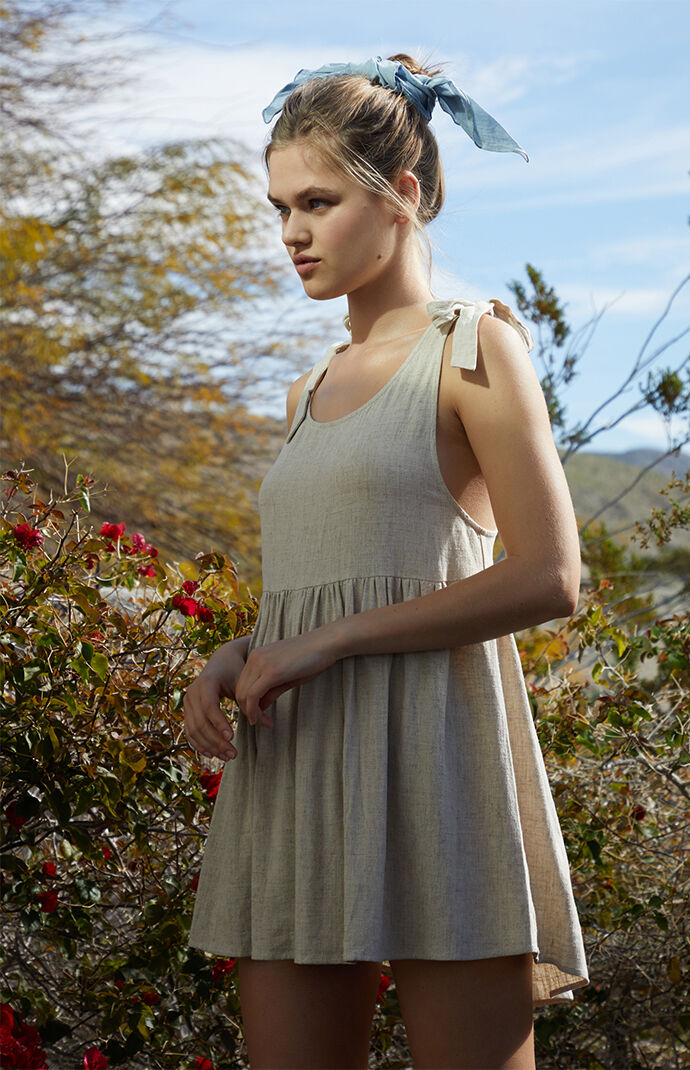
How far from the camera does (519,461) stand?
3.62 ft

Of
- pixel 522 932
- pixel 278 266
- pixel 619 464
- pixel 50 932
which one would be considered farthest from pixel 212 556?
pixel 619 464

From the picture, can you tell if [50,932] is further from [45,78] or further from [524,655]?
[45,78]

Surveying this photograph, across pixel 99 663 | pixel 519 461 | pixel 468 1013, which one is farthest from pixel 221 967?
pixel 519 461

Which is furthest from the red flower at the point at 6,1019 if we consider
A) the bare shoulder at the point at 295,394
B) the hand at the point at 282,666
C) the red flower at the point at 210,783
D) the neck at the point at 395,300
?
the neck at the point at 395,300

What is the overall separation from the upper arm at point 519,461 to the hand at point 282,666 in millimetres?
225

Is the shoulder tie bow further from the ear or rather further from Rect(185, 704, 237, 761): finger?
Rect(185, 704, 237, 761): finger

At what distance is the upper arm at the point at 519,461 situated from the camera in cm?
109

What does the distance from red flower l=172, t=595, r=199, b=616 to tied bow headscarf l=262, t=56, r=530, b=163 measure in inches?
31.4

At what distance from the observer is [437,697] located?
1119 mm

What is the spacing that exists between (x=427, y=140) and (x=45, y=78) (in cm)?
638

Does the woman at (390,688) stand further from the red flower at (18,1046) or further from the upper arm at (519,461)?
the red flower at (18,1046)

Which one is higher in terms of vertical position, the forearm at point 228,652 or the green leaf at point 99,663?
the green leaf at point 99,663

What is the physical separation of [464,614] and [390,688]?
0.12 meters

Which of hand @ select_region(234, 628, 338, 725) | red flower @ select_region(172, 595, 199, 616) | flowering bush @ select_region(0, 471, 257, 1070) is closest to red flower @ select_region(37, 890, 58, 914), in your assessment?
flowering bush @ select_region(0, 471, 257, 1070)
